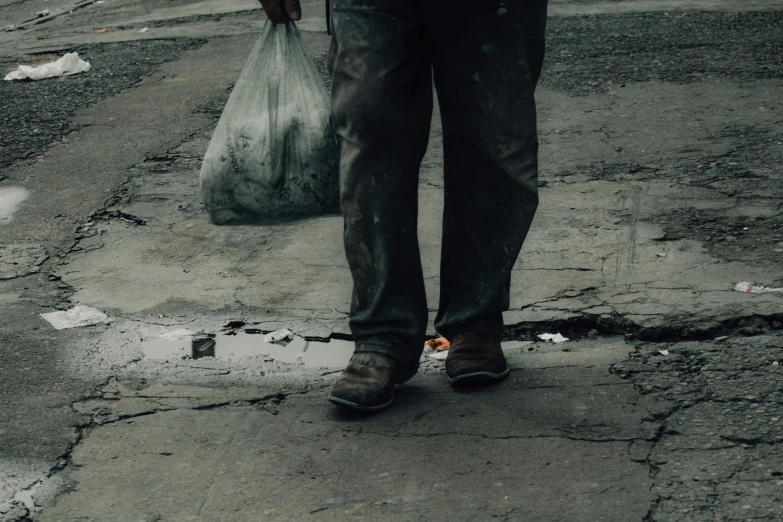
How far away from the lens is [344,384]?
2475 mm

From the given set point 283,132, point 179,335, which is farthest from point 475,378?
point 179,335

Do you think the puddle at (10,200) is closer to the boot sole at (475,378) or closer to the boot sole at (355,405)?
the boot sole at (355,405)

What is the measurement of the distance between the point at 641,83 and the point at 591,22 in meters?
2.31

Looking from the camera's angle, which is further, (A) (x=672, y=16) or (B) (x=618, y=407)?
(A) (x=672, y=16)

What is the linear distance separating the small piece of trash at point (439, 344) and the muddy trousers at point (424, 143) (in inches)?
10.5

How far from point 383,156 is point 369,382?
0.53 metres

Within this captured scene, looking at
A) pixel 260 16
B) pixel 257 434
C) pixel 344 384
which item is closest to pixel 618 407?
pixel 344 384

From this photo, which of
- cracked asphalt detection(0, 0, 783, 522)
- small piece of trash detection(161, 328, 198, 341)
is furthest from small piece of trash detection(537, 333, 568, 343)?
small piece of trash detection(161, 328, 198, 341)

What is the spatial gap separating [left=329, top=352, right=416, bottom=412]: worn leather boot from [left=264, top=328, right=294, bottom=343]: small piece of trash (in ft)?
1.76

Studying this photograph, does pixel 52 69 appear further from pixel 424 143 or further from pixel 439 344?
pixel 424 143

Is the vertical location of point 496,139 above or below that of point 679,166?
above

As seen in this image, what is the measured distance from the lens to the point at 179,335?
10.1ft

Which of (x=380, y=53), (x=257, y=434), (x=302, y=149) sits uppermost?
(x=380, y=53)

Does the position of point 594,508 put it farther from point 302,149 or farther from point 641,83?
point 641,83
